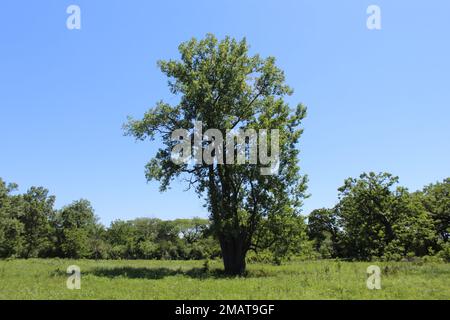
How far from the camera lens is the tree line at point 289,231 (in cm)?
4516

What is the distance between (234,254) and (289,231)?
15.0ft

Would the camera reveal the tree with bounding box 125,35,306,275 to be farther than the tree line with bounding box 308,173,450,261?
No

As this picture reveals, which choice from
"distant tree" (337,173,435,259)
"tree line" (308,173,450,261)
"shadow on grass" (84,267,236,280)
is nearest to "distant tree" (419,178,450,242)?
"tree line" (308,173,450,261)

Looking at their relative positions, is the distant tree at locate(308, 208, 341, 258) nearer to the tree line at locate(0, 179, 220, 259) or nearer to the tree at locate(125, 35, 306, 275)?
the tree line at locate(0, 179, 220, 259)

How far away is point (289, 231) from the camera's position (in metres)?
28.3

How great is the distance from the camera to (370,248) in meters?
48.1

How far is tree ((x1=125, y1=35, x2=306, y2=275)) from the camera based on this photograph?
2772 centimetres

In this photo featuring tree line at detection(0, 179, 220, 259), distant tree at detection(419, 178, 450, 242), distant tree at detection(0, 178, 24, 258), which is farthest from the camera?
tree line at detection(0, 179, 220, 259)

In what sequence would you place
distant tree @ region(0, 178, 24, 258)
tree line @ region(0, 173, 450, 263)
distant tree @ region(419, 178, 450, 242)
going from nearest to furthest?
tree line @ region(0, 173, 450, 263) < distant tree @ region(419, 178, 450, 242) < distant tree @ region(0, 178, 24, 258)

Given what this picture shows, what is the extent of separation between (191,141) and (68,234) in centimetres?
5821

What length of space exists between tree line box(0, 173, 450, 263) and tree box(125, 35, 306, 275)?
6.16 feet
